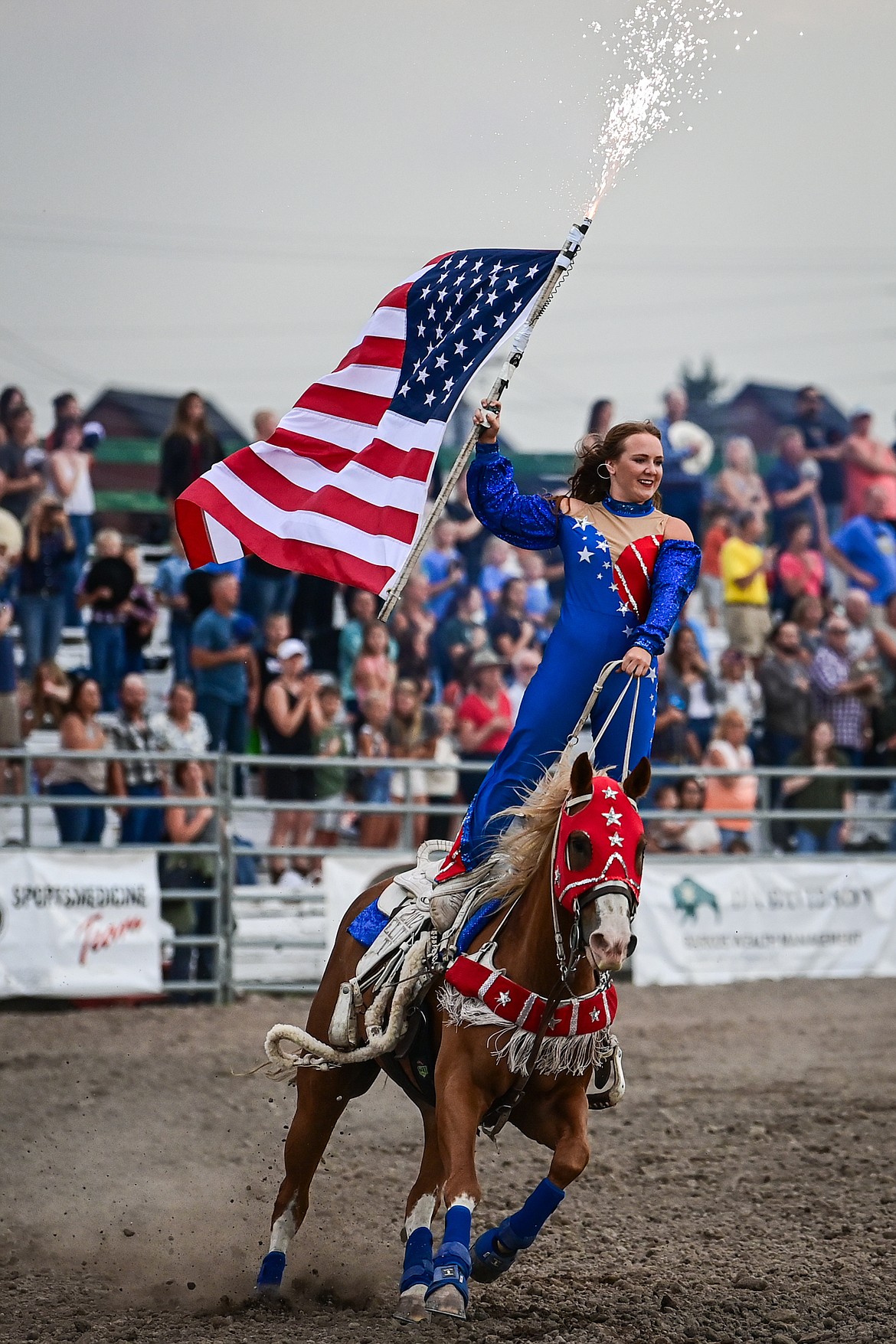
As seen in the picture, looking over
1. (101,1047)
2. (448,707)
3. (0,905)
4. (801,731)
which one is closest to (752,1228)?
(101,1047)

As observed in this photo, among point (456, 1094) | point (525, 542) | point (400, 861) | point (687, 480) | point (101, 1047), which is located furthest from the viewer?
point (687, 480)

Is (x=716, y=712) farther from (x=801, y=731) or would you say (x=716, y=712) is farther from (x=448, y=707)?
(x=448, y=707)

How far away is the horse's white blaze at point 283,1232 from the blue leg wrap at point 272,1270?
3 centimetres

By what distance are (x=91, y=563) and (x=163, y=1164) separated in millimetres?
5511

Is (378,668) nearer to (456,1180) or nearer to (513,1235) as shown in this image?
(513,1235)

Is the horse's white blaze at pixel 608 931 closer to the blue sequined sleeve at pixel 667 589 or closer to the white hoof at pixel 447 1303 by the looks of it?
the blue sequined sleeve at pixel 667 589

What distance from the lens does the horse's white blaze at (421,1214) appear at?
4.93 meters

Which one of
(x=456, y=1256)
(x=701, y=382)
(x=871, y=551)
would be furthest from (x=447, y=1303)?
(x=701, y=382)

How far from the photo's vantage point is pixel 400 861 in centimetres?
1098

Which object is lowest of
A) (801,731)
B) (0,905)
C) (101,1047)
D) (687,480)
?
(101,1047)

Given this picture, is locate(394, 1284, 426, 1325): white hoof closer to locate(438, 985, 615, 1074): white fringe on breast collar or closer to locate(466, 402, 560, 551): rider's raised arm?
locate(438, 985, 615, 1074): white fringe on breast collar

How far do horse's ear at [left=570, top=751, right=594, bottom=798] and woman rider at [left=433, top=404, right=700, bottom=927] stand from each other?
0.33m

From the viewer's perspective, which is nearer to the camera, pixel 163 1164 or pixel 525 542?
pixel 525 542

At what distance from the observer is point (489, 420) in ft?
15.5
